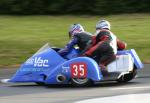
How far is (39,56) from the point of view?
14.2 metres

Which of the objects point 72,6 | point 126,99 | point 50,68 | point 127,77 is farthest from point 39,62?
point 72,6

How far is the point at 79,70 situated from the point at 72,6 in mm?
15594

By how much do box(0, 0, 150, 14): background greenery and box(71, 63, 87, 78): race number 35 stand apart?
48.4 feet

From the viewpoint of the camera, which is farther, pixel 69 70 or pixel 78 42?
pixel 78 42

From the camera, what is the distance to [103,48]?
14109 millimetres

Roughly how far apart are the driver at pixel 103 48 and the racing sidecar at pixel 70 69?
0.15 metres

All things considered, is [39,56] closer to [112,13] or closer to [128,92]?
[128,92]

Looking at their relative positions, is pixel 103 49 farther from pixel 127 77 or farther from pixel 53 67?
pixel 53 67

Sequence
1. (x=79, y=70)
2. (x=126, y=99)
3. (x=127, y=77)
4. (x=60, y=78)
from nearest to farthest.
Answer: (x=126, y=99), (x=79, y=70), (x=60, y=78), (x=127, y=77)

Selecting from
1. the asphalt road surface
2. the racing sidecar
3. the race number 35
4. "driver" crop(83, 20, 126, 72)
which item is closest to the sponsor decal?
the racing sidecar

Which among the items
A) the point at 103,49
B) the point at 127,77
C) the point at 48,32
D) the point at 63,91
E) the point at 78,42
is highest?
the point at 48,32

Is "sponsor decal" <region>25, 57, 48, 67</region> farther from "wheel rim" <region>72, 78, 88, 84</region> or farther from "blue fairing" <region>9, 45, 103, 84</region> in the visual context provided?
"wheel rim" <region>72, 78, 88, 84</region>

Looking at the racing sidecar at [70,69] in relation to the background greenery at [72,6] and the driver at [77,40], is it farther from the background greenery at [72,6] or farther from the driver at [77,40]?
the background greenery at [72,6]

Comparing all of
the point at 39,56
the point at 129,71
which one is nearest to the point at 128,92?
the point at 129,71
